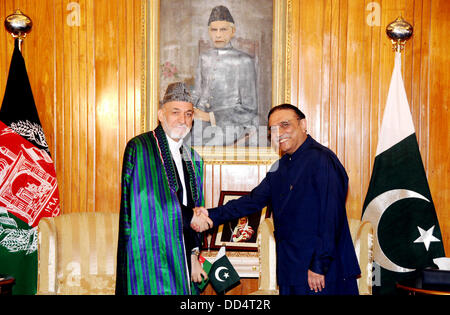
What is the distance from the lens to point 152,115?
420 cm

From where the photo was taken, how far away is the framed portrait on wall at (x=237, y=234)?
397cm

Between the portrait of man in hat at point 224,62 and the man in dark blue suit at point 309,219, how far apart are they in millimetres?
1148

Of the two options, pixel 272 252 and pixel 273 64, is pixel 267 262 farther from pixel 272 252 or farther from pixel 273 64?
pixel 273 64

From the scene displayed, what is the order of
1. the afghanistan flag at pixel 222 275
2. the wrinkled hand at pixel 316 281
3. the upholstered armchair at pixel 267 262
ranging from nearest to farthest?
the wrinkled hand at pixel 316 281 → the afghanistan flag at pixel 222 275 → the upholstered armchair at pixel 267 262

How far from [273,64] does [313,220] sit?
1859mm

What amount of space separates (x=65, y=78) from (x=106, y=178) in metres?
0.97

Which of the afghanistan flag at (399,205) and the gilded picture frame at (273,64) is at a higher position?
the gilded picture frame at (273,64)

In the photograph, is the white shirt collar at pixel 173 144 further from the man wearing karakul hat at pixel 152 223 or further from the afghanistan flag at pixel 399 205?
the afghanistan flag at pixel 399 205

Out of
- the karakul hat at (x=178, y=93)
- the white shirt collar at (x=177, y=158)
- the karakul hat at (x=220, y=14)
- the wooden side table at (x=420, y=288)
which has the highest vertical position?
the karakul hat at (x=220, y=14)

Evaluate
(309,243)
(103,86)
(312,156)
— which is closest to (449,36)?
(312,156)

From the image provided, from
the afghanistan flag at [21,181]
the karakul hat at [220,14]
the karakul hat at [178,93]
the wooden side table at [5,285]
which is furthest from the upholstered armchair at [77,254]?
the karakul hat at [220,14]

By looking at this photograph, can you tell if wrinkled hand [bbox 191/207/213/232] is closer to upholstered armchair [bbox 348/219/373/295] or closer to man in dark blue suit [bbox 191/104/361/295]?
man in dark blue suit [bbox 191/104/361/295]

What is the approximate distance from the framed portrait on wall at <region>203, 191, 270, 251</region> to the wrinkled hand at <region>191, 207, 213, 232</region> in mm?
841

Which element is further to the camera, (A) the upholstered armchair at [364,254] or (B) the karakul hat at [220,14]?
(B) the karakul hat at [220,14]
